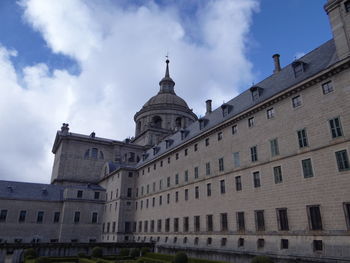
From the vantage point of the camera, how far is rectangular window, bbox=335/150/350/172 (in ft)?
63.7

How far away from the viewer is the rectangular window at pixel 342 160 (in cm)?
1941

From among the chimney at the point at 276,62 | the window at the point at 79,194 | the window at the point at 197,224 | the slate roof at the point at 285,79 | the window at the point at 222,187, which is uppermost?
the chimney at the point at 276,62

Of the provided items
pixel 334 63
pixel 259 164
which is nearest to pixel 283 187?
pixel 259 164

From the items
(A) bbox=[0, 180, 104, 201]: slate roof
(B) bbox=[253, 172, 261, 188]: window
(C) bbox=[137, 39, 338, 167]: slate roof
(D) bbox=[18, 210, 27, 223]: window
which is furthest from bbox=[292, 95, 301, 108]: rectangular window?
(D) bbox=[18, 210, 27, 223]: window

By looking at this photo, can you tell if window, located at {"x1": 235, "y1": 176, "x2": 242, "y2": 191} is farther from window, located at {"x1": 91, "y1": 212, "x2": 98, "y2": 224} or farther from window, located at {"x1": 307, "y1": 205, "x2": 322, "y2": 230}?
window, located at {"x1": 91, "y1": 212, "x2": 98, "y2": 224}

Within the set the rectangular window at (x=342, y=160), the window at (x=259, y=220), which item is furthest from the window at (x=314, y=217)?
the window at (x=259, y=220)

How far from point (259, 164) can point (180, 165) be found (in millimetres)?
15336

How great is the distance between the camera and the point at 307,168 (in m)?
22.1

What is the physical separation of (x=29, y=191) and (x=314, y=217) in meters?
48.4

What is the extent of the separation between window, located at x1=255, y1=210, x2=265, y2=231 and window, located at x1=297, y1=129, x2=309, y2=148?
23.3 feet

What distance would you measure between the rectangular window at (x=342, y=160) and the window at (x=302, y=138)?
2.76 meters

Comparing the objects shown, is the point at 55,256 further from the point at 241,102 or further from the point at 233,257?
the point at 241,102

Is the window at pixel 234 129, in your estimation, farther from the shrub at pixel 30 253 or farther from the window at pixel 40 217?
the window at pixel 40 217

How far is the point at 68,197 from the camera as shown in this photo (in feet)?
170
